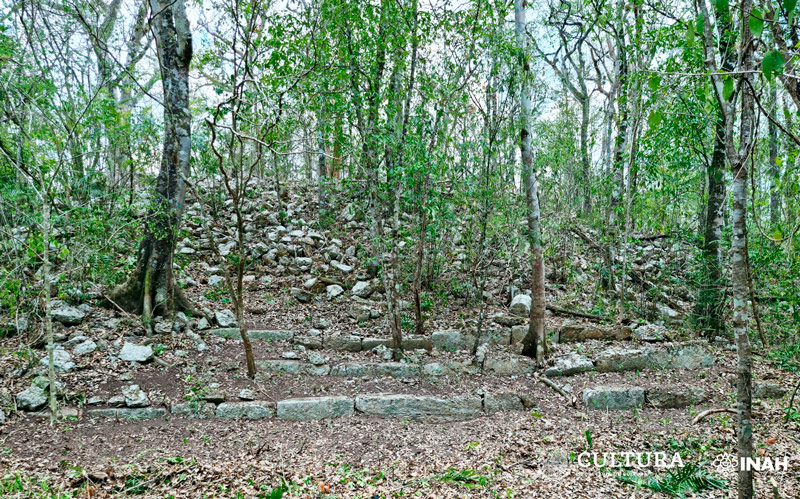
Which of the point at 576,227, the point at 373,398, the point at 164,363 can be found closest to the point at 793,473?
the point at 373,398

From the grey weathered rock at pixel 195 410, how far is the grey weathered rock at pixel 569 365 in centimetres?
375

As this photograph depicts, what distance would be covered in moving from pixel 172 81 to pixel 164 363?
3430mm

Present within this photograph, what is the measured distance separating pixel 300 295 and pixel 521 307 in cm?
359

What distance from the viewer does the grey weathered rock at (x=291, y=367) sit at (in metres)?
4.94

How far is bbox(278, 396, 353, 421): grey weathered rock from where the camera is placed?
4137 millimetres

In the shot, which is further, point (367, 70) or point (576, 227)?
point (576, 227)

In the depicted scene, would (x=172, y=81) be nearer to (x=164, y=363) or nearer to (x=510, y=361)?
(x=164, y=363)

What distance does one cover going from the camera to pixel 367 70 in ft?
16.5

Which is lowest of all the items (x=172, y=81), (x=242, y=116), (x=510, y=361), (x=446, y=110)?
(x=510, y=361)

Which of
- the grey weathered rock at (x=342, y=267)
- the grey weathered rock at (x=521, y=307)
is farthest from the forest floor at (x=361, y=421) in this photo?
the grey weathered rock at (x=342, y=267)

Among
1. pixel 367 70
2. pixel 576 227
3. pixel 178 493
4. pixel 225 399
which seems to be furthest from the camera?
pixel 576 227

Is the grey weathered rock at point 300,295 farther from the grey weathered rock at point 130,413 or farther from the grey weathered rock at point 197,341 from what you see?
the grey weathered rock at point 130,413

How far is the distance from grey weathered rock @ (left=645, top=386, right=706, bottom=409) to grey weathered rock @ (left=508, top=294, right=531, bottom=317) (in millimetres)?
2078

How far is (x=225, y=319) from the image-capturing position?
5715mm
